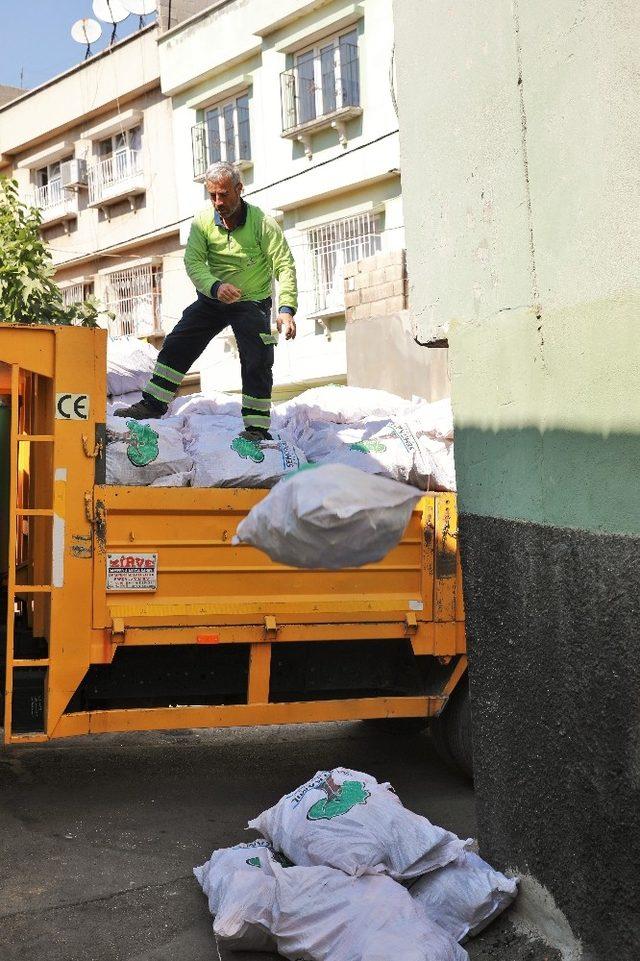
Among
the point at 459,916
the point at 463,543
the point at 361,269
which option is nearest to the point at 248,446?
the point at 463,543

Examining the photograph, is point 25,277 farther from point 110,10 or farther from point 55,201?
point 55,201

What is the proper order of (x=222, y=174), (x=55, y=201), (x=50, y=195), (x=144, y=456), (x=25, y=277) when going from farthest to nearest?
1. (x=50, y=195)
2. (x=55, y=201)
3. (x=25, y=277)
4. (x=222, y=174)
5. (x=144, y=456)

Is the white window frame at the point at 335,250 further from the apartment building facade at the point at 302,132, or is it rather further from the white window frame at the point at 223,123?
the white window frame at the point at 223,123

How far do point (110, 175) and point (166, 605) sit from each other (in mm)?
16965

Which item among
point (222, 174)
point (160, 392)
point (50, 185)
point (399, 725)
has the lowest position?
point (399, 725)

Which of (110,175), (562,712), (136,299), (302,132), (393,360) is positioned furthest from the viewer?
(110,175)

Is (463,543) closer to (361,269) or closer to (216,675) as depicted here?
(216,675)

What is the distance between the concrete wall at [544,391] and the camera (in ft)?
10.2

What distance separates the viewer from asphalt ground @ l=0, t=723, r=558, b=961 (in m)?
4.06

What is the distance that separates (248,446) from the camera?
562cm

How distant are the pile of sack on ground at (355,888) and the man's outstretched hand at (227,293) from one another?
2833 mm

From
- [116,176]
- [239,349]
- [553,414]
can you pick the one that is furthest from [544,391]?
[116,176]

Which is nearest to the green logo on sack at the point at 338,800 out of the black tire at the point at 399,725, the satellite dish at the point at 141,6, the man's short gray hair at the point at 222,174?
the black tire at the point at 399,725

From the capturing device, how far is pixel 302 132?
1666 centimetres
